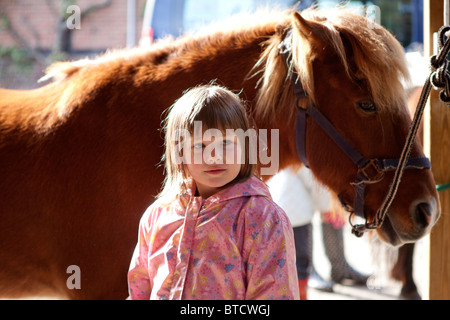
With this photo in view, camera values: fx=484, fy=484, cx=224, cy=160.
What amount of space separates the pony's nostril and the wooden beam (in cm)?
39

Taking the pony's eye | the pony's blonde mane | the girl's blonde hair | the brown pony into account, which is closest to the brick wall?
the brown pony

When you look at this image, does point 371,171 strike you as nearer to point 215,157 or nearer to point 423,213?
point 423,213

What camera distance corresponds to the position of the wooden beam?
2068 mm

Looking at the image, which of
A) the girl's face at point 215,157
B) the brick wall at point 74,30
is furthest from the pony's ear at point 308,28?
the brick wall at point 74,30

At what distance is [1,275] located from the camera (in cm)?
184

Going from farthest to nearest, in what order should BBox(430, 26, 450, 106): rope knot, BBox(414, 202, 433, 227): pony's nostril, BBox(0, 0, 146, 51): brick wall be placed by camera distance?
BBox(0, 0, 146, 51): brick wall → BBox(414, 202, 433, 227): pony's nostril → BBox(430, 26, 450, 106): rope knot

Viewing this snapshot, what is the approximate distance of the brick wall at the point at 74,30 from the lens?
9820mm

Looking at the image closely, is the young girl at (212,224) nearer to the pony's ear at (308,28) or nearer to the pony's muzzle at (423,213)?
the pony's ear at (308,28)

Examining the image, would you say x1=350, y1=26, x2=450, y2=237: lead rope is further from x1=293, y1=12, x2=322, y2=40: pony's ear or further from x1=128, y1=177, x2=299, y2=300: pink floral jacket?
x1=128, y1=177, x2=299, y2=300: pink floral jacket

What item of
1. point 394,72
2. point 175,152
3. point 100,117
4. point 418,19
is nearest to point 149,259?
point 175,152

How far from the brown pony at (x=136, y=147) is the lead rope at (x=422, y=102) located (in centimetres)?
5
